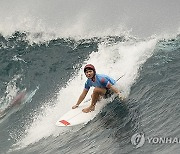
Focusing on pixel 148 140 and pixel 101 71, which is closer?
pixel 148 140

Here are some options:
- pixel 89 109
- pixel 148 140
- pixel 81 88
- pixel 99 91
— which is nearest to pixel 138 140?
pixel 148 140

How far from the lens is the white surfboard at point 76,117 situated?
10.3 meters

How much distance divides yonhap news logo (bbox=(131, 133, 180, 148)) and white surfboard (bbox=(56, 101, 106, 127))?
220cm

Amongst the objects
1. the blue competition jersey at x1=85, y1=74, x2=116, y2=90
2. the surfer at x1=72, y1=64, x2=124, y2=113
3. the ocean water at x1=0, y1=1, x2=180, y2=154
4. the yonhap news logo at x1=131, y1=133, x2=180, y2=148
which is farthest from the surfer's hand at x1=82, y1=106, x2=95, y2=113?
the yonhap news logo at x1=131, y1=133, x2=180, y2=148

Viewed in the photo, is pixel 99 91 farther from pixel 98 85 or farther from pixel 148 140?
pixel 148 140

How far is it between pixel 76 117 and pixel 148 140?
9.82 feet

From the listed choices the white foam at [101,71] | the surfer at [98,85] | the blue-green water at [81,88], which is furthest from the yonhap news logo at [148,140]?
the white foam at [101,71]

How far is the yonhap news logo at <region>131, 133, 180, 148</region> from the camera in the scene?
24.9 feet

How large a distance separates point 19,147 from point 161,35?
29.7ft

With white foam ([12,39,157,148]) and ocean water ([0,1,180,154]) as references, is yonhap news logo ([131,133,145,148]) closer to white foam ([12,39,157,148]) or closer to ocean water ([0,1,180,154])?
ocean water ([0,1,180,154])

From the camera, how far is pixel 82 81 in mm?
13258

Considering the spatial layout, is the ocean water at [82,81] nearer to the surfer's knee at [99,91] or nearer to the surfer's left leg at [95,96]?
the surfer's left leg at [95,96]

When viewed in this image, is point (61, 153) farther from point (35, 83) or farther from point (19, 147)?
point (35, 83)

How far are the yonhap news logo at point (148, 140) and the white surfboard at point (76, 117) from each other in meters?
2.20
